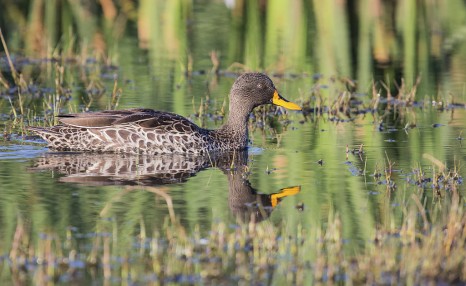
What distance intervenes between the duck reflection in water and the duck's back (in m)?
0.15

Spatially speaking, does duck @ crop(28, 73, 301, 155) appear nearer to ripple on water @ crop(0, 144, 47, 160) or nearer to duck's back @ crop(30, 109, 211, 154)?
duck's back @ crop(30, 109, 211, 154)

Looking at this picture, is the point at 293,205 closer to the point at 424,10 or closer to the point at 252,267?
the point at 252,267

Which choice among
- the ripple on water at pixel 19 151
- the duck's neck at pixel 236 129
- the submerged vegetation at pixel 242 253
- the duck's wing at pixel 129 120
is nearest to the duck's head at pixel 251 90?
the duck's neck at pixel 236 129

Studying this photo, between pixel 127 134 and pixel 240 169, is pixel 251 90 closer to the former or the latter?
pixel 127 134

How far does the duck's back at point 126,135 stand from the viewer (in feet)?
41.3

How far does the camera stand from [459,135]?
13375 mm

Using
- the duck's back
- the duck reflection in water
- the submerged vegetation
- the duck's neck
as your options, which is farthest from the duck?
the submerged vegetation

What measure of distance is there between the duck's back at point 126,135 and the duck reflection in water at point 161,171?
0.15 m

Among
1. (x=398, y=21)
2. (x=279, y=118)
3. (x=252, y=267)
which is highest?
(x=398, y=21)

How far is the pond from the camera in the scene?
7824 millimetres

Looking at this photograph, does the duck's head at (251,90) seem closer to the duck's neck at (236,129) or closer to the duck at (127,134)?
the duck's neck at (236,129)

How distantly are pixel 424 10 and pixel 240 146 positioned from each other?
12.5 meters

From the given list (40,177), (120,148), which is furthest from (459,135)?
(40,177)

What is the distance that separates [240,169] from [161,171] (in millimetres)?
873
